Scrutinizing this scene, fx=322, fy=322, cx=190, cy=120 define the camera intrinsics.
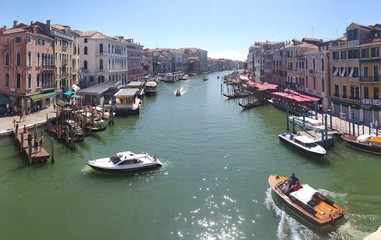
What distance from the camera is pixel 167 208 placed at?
20031mm

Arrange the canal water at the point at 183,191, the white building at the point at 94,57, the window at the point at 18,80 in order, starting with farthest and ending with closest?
the white building at the point at 94,57
the window at the point at 18,80
the canal water at the point at 183,191

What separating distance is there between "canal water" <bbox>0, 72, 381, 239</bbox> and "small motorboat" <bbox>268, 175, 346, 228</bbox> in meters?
0.51

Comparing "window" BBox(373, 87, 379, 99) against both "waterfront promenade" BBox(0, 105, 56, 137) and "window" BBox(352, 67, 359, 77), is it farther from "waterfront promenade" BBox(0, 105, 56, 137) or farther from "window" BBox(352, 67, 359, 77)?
"waterfront promenade" BBox(0, 105, 56, 137)

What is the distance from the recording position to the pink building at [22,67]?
43781 mm

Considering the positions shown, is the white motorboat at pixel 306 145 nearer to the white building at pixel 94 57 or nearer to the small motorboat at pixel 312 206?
the small motorboat at pixel 312 206

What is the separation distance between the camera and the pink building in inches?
1724

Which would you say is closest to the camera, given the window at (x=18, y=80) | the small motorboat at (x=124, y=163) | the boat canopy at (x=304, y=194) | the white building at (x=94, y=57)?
the boat canopy at (x=304, y=194)

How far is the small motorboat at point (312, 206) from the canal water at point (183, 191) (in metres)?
0.51

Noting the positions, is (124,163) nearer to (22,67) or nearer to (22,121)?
(22,121)

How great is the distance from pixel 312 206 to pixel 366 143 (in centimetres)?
1533

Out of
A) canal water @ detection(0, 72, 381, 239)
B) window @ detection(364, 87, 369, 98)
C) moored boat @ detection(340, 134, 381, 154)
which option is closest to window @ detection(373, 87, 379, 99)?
window @ detection(364, 87, 369, 98)

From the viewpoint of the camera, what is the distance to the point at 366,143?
99.1 ft

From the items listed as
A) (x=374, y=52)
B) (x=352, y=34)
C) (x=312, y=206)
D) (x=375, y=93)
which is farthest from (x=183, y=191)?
(x=352, y=34)

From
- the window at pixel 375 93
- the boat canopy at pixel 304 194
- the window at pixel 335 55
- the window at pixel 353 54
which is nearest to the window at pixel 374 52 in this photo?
the window at pixel 353 54
